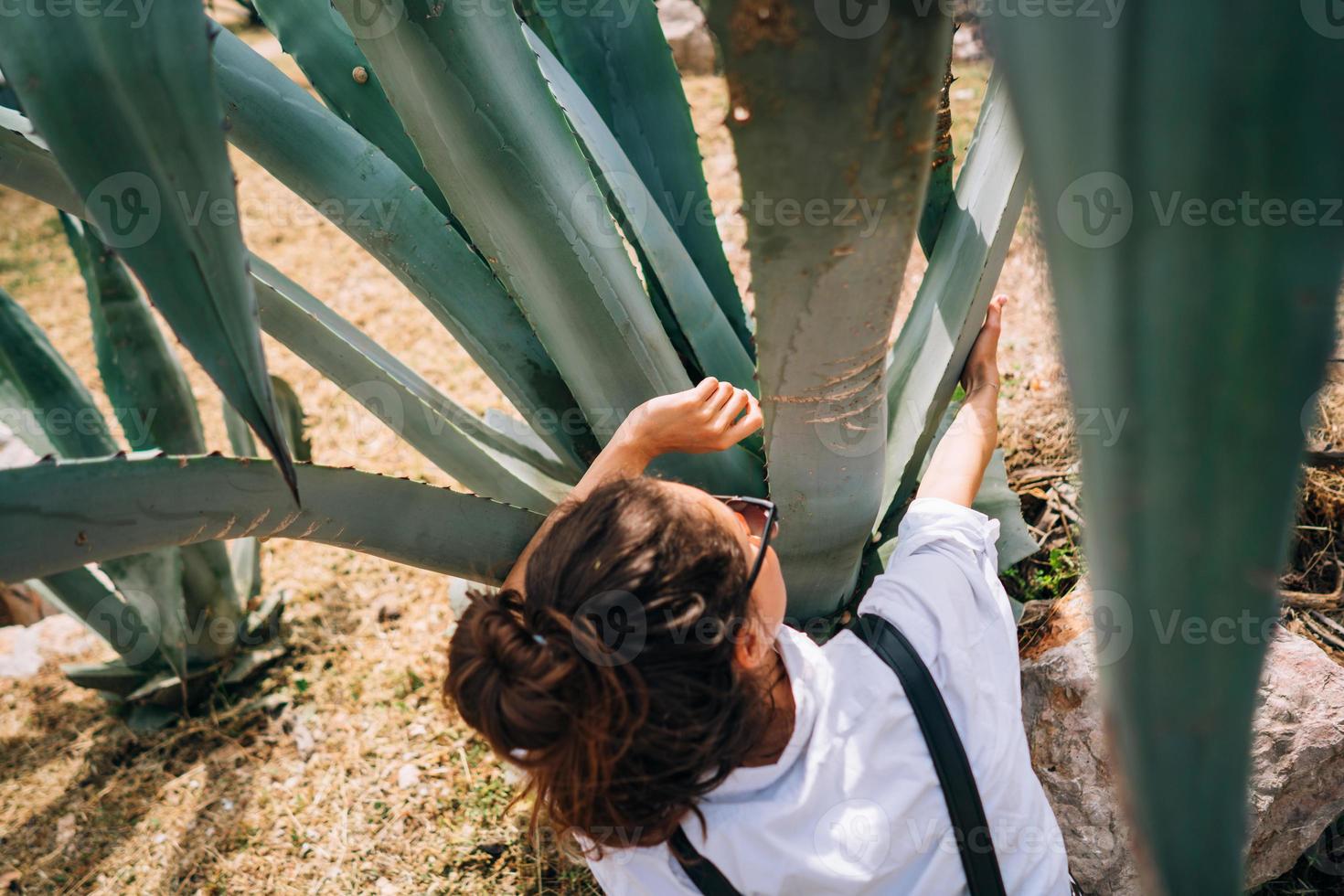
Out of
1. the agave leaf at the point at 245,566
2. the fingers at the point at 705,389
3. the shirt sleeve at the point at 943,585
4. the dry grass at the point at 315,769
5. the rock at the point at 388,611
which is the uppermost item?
the fingers at the point at 705,389

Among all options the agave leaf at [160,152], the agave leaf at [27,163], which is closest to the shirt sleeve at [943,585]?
the agave leaf at [160,152]

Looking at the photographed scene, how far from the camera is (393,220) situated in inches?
43.7

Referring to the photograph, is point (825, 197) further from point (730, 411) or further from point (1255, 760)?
point (1255, 760)

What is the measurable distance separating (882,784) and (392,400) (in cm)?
71

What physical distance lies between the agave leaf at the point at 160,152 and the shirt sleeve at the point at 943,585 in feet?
1.88

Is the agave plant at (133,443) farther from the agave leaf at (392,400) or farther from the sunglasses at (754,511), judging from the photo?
the sunglasses at (754,511)

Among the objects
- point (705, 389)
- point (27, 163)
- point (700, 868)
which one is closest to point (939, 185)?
point (705, 389)

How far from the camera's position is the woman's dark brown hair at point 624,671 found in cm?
75

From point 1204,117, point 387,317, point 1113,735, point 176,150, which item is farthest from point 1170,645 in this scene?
point 387,317

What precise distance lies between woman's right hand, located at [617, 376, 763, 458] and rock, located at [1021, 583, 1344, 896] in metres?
0.52

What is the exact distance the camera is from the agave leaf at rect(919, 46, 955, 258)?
1.14 m

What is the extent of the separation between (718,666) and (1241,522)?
1.63 ft

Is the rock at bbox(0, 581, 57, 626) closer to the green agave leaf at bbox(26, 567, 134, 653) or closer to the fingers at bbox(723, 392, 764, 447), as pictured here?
the green agave leaf at bbox(26, 567, 134, 653)

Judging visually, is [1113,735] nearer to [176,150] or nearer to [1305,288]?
[1305,288]
